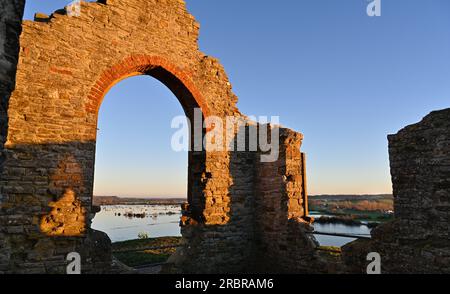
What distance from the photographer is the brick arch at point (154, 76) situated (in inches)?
209

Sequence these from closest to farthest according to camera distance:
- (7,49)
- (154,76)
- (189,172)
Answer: (7,49), (154,76), (189,172)

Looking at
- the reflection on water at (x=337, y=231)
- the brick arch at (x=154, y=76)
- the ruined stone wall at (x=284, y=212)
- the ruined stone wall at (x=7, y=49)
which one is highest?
the brick arch at (x=154, y=76)

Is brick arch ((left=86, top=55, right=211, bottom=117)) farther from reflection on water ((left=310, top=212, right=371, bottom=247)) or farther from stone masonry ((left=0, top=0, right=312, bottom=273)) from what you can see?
reflection on water ((left=310, top=212, right=371, bottom=247))

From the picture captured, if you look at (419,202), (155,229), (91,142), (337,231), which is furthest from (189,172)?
(337,231)

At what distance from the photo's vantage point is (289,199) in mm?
6707

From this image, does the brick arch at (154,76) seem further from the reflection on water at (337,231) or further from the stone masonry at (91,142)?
Result: the reflection on water at (337,231)

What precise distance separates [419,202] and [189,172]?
445cm

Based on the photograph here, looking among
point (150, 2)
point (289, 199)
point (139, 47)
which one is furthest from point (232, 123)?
point (150, 2)

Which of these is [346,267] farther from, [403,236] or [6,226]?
[6,226]

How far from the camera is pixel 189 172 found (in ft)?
22.8

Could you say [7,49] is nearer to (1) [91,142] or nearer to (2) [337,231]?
(1) [91,142]

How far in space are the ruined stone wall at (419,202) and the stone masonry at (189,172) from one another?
15mm

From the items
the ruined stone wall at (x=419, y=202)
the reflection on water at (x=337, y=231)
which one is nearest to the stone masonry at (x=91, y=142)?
the ruined stone wall at (x=419, y=202)

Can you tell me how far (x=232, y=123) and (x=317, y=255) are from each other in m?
3.41
